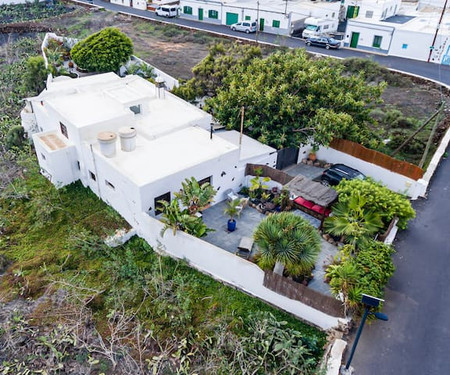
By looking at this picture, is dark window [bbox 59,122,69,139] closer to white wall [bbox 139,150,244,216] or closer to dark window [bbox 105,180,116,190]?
dark window [bbox 105,180,116,190]

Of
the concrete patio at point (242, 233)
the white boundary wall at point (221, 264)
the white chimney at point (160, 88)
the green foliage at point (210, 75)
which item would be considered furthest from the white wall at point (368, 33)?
the white boundary wall at point (221, 264)

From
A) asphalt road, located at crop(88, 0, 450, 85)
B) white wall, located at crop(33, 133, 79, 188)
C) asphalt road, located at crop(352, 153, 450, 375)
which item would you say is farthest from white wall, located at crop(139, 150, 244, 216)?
asphalt road, located at crop(88, 0, 450, 85)

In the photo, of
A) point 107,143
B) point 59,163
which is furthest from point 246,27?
point 107,143

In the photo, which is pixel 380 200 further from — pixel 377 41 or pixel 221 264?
pixel 377 41

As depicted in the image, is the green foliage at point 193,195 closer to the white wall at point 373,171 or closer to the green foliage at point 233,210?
the green foliage at point 233,210

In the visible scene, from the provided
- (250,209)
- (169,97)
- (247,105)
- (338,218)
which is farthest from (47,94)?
(338,218)

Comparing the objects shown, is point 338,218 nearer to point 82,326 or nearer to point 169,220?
point 169,220
